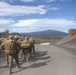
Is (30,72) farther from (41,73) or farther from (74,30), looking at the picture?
(74,30)

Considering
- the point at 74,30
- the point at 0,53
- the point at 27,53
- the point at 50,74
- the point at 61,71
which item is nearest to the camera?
the point at 50,74

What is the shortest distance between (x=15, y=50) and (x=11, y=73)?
1480 mm

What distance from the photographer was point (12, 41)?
566 inches

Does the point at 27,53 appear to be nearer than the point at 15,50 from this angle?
No

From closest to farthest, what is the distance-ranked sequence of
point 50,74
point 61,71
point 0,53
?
point 50,74 → point 61,71 → point 0,53

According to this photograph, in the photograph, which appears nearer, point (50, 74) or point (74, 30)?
point (50, 74)

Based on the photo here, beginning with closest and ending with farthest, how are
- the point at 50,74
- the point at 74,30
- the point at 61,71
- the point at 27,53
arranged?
the point at 50,74 < the point at 61,71 < the point at 27,53 < the point at 74,30

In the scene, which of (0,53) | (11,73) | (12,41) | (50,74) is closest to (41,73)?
(50,74)

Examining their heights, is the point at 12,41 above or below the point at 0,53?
above

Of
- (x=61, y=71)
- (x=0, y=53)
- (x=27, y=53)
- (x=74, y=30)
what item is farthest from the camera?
(x=74, y=30)

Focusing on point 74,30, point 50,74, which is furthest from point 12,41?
point 74,30

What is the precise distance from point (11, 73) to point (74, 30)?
54.7 m

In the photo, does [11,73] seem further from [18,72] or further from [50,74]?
[50,74]

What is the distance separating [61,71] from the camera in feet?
45.4
